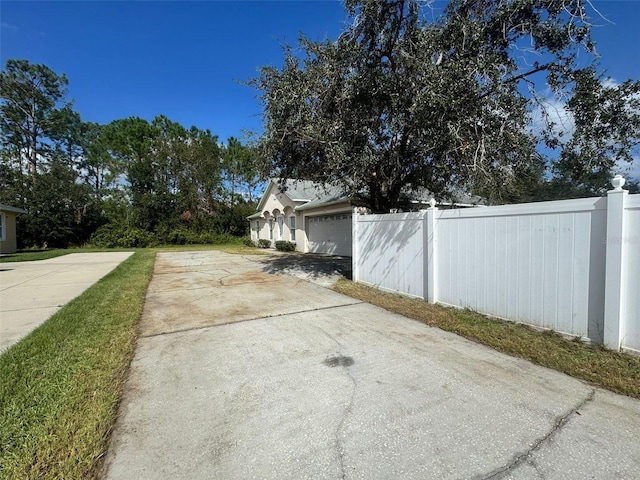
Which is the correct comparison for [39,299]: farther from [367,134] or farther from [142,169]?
[142,169]

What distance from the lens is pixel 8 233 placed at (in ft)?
65.3

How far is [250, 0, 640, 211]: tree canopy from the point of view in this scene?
5.55 m

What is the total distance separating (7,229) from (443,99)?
85.9ft

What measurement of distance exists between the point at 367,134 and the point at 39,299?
26.6 ft

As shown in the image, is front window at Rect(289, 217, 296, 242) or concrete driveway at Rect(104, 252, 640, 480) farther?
front window at Rect(289, 217, 296, 242)

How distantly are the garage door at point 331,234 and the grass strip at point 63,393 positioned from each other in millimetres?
10935

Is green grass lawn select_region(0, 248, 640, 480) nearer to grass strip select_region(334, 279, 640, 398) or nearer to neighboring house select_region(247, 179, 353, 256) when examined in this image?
grass strip select_region(334, 279, 640, 398)

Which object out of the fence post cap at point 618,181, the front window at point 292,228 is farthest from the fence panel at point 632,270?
the front window at point 292,228

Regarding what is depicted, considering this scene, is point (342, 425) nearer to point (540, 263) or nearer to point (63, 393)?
point (63, 393)

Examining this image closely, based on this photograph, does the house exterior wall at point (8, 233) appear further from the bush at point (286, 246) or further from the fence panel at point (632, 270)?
the fence panel at point (632, 270)

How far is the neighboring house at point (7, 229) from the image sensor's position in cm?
1908

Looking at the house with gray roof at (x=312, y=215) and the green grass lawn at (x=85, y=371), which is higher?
the house with gray roof at (x=312, y=215)

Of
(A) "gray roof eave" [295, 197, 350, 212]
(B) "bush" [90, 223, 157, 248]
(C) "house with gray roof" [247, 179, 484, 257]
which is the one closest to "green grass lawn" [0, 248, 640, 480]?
(C) "house with gray roof" [247, 179, 484, 257]

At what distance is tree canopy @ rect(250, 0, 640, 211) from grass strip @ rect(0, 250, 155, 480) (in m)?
5.02
